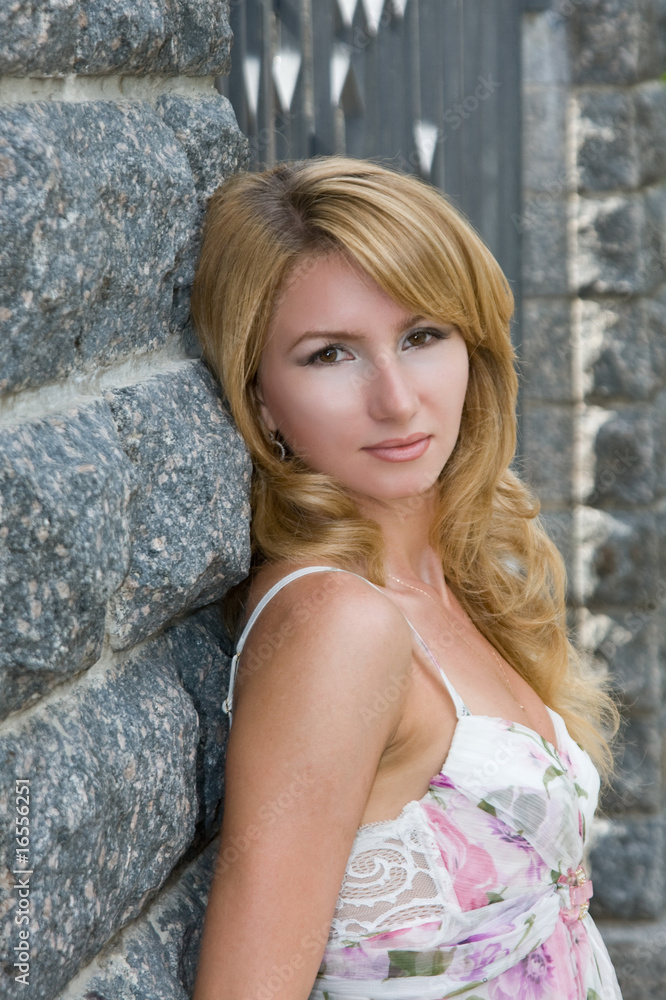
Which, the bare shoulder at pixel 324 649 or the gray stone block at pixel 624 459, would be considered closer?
the bare shoulder at pixel 324 649

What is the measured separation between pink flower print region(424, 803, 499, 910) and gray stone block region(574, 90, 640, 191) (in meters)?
2.61

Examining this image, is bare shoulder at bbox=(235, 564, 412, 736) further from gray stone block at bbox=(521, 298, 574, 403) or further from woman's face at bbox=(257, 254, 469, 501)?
gray stone block at bbox=(521, 298, 574, 403)

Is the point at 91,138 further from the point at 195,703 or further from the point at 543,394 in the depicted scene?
the point at 543,394

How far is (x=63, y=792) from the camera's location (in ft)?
2.93

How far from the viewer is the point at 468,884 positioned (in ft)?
4.80

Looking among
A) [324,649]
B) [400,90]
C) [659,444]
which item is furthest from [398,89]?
[324,649]

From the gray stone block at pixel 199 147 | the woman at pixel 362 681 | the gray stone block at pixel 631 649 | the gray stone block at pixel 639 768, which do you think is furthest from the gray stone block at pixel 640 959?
the gray stone block at pixel 199 147

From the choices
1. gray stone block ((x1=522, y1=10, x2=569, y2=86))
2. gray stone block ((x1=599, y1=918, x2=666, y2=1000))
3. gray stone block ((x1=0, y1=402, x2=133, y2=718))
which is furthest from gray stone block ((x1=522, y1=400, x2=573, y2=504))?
gray stone block ((x1=0, y1=402, x2=133, y2=718))

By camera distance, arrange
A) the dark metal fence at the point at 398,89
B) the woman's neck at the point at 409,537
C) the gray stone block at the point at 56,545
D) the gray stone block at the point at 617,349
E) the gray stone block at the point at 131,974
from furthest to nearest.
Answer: the gray stone block at the point at 617,349 → the dark metal fence at the point at 398,89 → the woman's neck at the point at 409,537 → the gray stone block at the point at 131,974 → the gray stone block at the point at 56,545

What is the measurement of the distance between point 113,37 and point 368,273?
59 centimetres

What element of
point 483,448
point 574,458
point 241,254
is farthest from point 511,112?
point 241,254

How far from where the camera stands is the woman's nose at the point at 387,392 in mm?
1559

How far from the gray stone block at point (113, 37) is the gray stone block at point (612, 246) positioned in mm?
2348

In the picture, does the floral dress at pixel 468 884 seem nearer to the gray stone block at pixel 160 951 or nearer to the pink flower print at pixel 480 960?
the pink flower print at pixel 480 960
